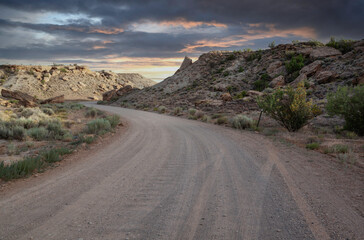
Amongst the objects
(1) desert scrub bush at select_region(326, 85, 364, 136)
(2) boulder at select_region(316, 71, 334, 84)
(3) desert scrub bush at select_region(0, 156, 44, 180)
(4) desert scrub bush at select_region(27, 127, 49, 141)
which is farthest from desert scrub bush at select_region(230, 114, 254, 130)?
(2) boulder at select_region(316, 71, 334, 84)

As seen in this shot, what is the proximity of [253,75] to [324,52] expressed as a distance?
34.1ft

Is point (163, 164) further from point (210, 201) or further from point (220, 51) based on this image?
point (220, 51)

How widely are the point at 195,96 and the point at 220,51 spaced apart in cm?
2336

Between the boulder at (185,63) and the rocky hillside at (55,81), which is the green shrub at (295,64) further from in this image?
the rocky hillside at (55,81)

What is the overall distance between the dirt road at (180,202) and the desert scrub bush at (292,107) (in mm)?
6438

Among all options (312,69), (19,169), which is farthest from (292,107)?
(312,69)

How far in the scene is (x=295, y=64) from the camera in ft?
106

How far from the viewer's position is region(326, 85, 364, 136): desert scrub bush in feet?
35.8

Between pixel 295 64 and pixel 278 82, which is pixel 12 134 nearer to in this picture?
pixel 278 82

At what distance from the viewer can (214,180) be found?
209 inches

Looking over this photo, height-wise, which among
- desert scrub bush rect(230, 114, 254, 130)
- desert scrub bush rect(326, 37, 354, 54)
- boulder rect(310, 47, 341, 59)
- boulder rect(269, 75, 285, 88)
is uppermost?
desert scrub bush rect(326, 37, 354, 54)

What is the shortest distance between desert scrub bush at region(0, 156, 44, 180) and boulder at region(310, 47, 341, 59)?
36.7 metres

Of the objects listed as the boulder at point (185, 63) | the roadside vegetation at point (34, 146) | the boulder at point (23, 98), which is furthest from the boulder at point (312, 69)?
the boulder at point (23, 98)

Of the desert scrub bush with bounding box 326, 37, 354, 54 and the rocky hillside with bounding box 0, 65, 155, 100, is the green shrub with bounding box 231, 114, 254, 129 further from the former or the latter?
the rocky hillside with bounding box 0, 65, 155, 100
